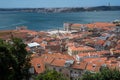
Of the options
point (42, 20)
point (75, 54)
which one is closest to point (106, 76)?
point (75, 54)

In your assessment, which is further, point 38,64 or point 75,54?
point 75,54

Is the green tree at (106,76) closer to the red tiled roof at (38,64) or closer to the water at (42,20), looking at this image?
the red tiled roof at (38,64)

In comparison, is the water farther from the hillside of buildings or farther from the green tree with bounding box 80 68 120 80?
the green tree with bounding box 80 68 120 80

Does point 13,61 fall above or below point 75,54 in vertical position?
above

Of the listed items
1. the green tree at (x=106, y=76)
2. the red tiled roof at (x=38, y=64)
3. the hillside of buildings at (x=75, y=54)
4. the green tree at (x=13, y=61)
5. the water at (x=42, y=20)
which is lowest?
the water at (x=42, y=20)

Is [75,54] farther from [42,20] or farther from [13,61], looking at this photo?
[42,20]

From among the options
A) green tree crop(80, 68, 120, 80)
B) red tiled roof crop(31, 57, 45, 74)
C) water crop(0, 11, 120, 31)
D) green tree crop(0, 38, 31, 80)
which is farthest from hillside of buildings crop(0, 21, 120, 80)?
water crop(0, 11, 120, 31)

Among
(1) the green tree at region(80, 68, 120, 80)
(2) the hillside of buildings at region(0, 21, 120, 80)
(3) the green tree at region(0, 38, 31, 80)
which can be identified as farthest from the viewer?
(2) the hillside of buildings at region(0, 21, 120, 80)

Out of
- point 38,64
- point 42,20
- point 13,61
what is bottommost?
point 42,20

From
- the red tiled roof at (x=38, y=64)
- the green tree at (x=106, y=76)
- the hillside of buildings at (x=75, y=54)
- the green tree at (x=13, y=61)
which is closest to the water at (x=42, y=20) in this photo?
the hillside of buildings at (x=75, y=54)
